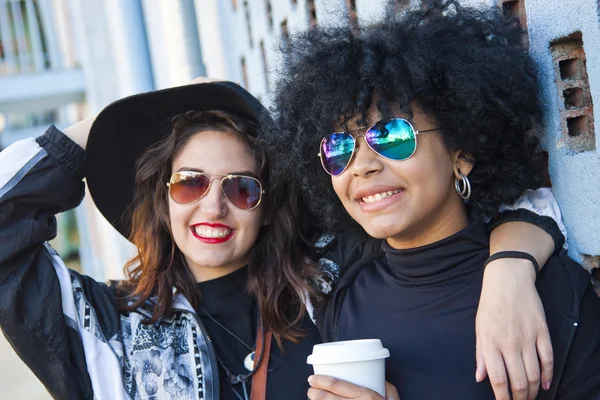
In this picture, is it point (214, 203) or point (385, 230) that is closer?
point (385, 230)

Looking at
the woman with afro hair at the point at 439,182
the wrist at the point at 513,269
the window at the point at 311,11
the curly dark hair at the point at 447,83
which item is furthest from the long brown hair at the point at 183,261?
the window at the point at 311,11

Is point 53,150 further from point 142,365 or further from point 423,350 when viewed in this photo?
point 423,350

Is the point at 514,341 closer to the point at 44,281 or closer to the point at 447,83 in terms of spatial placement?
the point at 447,83

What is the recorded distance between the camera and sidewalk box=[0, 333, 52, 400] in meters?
7.80

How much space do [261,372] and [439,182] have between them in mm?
1054

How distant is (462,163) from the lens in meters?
2.41

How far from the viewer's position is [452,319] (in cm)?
224

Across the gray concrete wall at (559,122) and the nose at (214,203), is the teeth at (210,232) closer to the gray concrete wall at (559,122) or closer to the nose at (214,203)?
the nose at (214,203)

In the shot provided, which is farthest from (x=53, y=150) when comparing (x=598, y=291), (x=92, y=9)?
(x=92, y=9)

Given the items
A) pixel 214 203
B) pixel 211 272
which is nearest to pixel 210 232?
pixel 214 203

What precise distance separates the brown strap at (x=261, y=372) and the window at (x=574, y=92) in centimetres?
134

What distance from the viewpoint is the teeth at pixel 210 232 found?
284 centimetres

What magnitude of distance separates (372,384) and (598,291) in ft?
2.70

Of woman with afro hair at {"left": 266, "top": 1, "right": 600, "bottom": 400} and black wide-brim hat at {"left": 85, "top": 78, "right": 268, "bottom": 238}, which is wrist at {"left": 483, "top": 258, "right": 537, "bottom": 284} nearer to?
woman with afro hair at {"left": 266, "top": 1, "right": 600, "bottom": 400}
